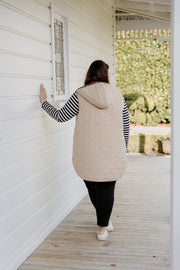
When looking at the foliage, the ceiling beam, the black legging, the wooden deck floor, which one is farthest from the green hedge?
the black legging

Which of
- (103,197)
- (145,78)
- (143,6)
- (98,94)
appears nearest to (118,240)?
(103,197)

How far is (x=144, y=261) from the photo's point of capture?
3098mm

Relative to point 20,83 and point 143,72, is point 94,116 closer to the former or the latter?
point 20,83

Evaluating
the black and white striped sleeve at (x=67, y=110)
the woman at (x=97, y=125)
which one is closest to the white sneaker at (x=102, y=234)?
the woman at (x=97, y=125)

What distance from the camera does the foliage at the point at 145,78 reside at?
10.7m

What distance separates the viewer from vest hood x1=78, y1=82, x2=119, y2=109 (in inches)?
127

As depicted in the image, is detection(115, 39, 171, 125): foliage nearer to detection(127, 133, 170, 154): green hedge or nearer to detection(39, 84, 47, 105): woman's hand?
detection(127, 133, 170, 154): green hedge

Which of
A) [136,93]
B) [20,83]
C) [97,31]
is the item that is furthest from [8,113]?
[136,93]

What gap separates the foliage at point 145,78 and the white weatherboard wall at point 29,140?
20.8ft

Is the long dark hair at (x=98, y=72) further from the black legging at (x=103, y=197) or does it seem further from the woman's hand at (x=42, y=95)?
the black legging at (x=103, y=197)

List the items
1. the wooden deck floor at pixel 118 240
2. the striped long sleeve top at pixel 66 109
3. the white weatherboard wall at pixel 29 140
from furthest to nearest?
1. the striped long sleeve top at pixel 66 109
2. the wooden deck floor at pixel 118 240
3. the white weatherboard wall at pixel 29 140

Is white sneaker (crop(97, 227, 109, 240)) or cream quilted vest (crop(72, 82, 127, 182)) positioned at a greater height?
cream quilted vest (crop(72, 82, 127, 182))
